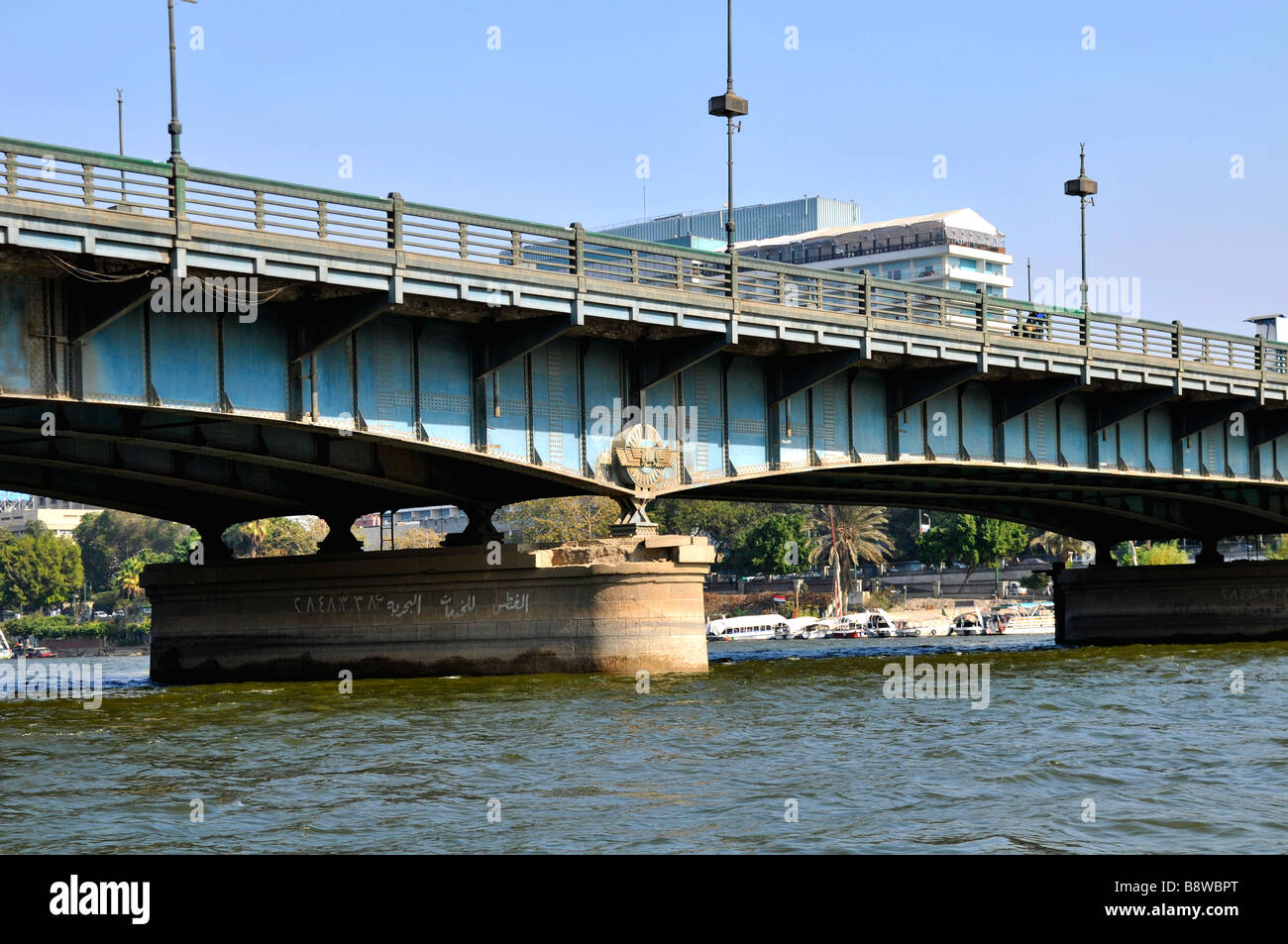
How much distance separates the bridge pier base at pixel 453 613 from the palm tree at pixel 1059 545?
96389 millimetres

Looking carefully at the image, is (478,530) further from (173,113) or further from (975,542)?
→ (975,542)

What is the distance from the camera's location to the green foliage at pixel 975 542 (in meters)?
133

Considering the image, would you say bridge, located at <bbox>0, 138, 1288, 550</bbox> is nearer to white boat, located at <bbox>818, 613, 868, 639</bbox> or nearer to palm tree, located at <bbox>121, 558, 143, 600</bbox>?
white boat, located at <bbox>818, 613, 868, 639</bbox>

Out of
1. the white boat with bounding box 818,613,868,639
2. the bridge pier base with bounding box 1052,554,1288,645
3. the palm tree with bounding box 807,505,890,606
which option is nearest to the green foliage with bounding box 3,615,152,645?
the palm tree with bounding box 807,505,890,606

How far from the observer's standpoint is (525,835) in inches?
660

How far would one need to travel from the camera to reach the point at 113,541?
19450 cm

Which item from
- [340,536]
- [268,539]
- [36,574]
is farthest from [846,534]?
[340,536]

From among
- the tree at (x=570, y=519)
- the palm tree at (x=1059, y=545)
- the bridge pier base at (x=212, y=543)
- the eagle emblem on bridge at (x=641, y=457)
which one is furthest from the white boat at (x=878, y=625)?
the eagle emblem on bridge at (x=641, y=457)

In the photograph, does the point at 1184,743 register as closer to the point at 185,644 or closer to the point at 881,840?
the point at 881,840

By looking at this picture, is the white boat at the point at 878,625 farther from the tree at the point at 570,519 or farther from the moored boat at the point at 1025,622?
the tree at the point at 570,519

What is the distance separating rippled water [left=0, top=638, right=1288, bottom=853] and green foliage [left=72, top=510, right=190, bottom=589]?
15856cm

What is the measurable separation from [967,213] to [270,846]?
589ft

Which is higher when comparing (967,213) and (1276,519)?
(967,213)
